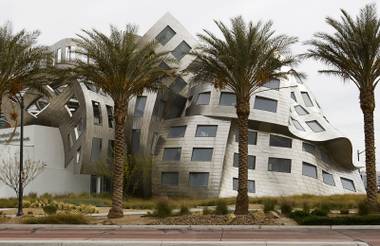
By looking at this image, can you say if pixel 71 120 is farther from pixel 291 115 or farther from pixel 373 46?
pixel 373 46

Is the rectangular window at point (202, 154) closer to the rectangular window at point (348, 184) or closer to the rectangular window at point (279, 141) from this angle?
the rectangular window at point (279, 141)

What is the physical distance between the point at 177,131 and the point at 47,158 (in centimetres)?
1321

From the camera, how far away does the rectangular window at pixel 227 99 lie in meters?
50.6

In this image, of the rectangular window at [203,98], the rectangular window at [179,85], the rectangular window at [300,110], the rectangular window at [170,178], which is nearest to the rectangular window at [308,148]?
the rectangular window at [300,110]

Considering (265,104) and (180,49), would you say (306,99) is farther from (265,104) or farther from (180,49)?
(180,49)

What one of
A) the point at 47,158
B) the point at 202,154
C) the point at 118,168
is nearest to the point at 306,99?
the point at 202,154

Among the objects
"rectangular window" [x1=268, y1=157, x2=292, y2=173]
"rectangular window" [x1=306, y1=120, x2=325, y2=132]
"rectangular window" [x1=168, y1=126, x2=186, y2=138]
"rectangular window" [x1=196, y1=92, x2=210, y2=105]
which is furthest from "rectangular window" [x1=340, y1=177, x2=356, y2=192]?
"rectangular window" [x1=168, y1=126, x2=186, y2=138]

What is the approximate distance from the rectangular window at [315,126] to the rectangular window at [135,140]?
17.5 metres

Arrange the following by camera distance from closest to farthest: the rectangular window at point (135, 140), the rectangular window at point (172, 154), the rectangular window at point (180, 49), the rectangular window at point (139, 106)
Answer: the rectangular window at point (172, 154) < the rectangular window at point (180, 49) < the rectangular window at point (135, 140) < the rectangular window at point (139, 106)

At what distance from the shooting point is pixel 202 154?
48.8 metres

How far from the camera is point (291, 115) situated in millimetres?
53406

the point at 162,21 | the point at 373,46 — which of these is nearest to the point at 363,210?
the point at 373,46

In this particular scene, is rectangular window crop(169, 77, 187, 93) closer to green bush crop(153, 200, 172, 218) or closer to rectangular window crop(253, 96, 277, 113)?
rectangular window crop(253, 96, 277, 113)

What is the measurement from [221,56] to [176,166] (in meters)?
23.7
